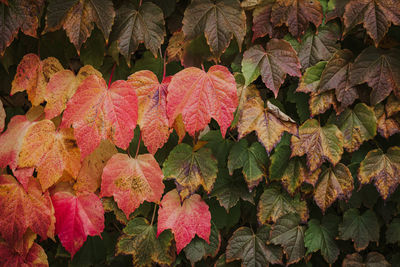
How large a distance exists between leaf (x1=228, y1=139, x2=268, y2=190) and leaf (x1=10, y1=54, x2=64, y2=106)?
36.9 inches

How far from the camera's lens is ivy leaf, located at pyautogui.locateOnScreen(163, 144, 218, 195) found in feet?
5.38

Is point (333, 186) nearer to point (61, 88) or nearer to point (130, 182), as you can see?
point (130, 182)

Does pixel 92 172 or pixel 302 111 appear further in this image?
pixel 302 111

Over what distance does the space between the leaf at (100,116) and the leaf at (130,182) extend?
175 mm

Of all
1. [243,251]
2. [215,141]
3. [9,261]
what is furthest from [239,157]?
[9,261]

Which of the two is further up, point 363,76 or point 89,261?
point 363,76

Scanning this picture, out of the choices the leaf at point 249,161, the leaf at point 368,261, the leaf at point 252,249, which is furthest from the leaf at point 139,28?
the leaf at point 368,261

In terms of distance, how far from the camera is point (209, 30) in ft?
5.00

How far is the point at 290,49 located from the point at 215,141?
566 millimetres

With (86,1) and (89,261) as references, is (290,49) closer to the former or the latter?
(86,1)

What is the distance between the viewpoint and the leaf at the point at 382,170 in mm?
1726

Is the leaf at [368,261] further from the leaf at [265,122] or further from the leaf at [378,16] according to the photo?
the leaf at [378,16]

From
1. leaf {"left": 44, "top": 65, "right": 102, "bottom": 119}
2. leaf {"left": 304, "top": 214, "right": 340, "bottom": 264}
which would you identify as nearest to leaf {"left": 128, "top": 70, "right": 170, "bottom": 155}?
leaf {"left": 44, "top": 65, "right": 102, "bottom": 119}

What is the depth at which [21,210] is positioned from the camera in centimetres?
155
